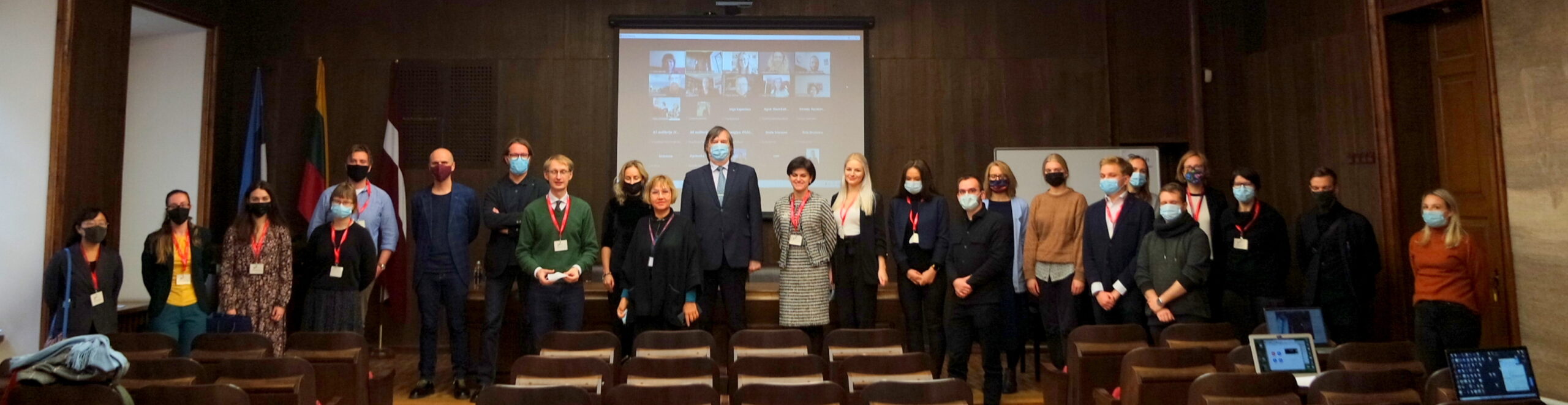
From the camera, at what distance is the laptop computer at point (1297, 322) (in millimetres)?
3939

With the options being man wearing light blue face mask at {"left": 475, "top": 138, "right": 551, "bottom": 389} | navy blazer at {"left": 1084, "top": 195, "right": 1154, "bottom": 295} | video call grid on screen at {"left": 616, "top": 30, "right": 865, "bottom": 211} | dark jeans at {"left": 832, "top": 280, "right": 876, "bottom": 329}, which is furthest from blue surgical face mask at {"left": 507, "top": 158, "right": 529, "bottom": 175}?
navy blazer at {"left": 1084, "top": 195, "right": 1154, "bottom": 295}

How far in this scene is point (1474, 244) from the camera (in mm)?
4422

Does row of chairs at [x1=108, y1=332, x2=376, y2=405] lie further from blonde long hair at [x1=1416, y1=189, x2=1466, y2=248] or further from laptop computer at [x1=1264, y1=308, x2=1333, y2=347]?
blonde long hair at [x1=1416, y1=189, x2=1466, y2=248]

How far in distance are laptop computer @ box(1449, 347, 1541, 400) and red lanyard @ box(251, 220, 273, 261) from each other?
4851mm

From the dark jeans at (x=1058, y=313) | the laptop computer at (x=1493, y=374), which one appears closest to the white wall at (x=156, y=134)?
the dark jeans at (x=1058, y=313)

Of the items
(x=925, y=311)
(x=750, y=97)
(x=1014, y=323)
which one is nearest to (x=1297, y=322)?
(x=1014, y=323)

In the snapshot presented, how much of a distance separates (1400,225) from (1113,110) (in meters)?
2.20

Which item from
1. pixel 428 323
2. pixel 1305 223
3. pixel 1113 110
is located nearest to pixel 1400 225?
pixel 1305 223

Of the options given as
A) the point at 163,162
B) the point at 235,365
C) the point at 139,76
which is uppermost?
the point at 139,76

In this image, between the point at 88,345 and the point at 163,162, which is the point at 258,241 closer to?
the point at 88,345

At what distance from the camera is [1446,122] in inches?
219

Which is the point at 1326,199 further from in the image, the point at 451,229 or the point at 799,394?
the point at 451,229

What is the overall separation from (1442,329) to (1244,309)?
839 mm

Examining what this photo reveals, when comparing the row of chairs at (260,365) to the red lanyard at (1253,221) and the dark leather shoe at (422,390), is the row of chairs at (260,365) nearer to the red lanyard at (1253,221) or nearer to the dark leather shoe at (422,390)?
Result: the dark leather shoe at (422,390)
